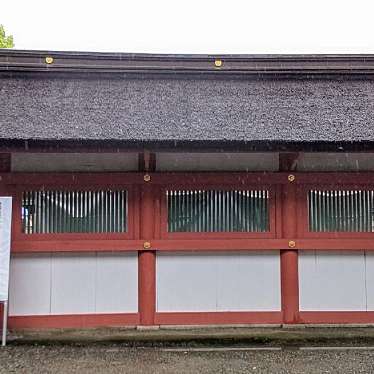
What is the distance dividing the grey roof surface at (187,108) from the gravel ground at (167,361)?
8.01 feet

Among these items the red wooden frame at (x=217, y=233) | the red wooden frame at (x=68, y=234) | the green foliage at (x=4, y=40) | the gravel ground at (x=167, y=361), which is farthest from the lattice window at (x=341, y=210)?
the green foliage at (x=4, y=40)

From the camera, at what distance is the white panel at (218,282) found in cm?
645

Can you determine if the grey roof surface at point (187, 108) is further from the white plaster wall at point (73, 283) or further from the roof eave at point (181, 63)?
the white plaster wall at point (73, 283)

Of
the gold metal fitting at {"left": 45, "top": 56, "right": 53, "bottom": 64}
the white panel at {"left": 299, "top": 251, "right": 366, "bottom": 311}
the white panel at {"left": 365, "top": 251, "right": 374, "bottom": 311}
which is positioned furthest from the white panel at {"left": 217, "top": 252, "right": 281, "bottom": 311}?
the gold metal fitting at {"left": 45, "top": 56, "right": 53, "bottom": 64}

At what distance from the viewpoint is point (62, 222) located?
644 centimetres

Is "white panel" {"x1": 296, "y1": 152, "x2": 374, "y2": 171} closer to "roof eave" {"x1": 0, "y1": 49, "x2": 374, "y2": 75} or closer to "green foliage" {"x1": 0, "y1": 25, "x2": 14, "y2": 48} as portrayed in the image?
"roof eave" {"x1": 0, "y1": 49, "x2": 374, "y2": 75}

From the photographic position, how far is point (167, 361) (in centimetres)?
509

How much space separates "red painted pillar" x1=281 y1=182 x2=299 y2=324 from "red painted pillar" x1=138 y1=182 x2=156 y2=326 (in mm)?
1744

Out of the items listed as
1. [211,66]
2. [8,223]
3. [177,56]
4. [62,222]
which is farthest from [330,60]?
[8,223]

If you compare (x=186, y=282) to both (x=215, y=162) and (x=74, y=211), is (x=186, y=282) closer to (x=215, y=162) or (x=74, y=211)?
(x=215, y=162)

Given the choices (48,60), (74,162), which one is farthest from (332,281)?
(48,60)

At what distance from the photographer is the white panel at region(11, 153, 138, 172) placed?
6395mm

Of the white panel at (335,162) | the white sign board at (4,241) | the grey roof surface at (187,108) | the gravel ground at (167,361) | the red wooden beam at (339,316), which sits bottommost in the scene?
the gravel ground at (167,361)

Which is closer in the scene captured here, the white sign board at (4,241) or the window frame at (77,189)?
the white sign board at (4,241)
